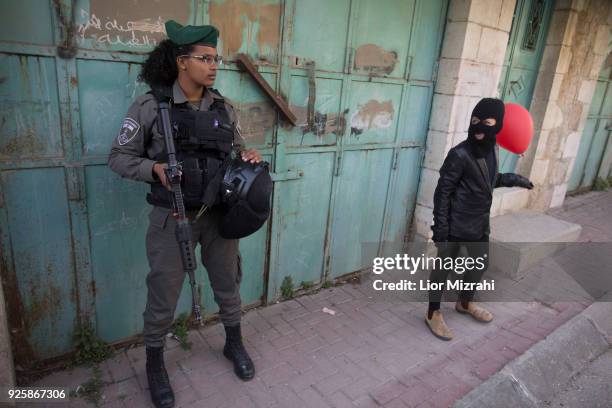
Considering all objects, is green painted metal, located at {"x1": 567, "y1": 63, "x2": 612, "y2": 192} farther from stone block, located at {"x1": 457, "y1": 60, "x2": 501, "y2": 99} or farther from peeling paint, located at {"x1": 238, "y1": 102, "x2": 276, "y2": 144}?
peeling paint, located at {"x1": 238, "y1": 102, "x2": 276, "y2": 144}

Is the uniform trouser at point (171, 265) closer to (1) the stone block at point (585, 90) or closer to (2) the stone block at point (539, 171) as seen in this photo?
(2) the stone block at point (539, 171)

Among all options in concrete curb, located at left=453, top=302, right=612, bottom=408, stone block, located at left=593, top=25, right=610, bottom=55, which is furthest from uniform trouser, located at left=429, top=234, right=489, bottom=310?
stone block, located at left=593, top=25, right=610, bottom=55

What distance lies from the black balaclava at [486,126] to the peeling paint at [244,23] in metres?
1.65

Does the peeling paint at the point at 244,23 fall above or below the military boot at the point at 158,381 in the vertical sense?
above

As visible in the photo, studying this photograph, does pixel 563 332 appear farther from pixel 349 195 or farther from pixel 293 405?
pixel 293 405

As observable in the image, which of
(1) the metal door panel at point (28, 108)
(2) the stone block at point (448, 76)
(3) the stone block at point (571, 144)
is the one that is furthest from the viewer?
(3) the stone block at point (571, 144)

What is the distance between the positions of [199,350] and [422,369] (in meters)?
1.72

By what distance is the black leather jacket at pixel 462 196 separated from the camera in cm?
329

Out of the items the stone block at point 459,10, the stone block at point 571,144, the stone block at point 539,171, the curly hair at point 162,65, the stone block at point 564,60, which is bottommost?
the stone block at point 539,171

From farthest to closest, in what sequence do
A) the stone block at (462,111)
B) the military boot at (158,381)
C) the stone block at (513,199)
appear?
the stone block at (513,199) < the stone block at (462,111) < the military boot at (158,381)

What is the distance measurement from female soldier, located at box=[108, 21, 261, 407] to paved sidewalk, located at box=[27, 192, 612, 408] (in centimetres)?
34

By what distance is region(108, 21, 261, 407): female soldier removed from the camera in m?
2.28

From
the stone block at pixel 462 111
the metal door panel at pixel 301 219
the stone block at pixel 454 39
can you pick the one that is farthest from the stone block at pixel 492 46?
the metal door panel at pixel 301 219

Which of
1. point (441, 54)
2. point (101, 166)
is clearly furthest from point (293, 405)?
point (441, 54)
